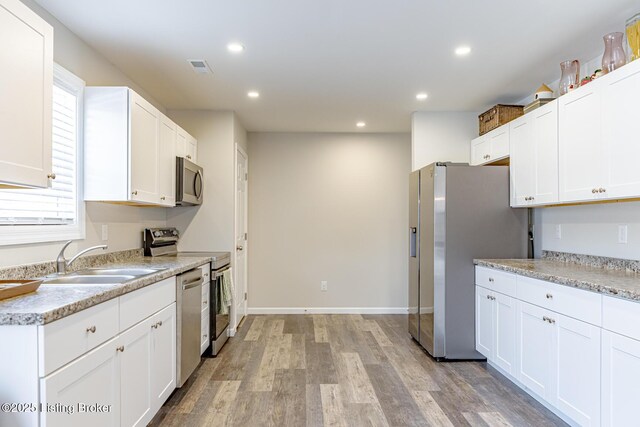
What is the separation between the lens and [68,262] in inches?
92.4

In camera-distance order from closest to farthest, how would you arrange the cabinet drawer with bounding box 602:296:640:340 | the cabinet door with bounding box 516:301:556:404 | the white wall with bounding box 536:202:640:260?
the cabinet drawer with bounding box 602:296:640:340
the cabinet door with bounding box 516:301:556:404
the white wall with bounding box 536:202:640:260

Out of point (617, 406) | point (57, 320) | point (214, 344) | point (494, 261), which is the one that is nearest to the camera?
point (57, 320)

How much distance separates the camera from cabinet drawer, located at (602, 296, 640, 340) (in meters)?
1.73

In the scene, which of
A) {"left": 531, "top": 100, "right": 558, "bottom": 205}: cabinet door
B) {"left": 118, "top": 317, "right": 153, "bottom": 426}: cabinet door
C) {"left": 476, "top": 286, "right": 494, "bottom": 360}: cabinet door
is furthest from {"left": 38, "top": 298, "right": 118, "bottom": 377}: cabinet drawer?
{"left": 531, "top": 100, "right": 558, "bottom": 205}: cabinet door

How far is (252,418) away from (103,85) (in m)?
2.56

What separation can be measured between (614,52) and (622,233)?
1149 mm

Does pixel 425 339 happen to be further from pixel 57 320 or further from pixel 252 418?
pixel 57 320

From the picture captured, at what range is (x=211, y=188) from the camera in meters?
4.09

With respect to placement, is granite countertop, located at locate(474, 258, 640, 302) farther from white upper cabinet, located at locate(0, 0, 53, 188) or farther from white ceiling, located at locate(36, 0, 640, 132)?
white upper cabinet, located at locate(0, 0, 53, 188)

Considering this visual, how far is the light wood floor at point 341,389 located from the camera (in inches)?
93.1

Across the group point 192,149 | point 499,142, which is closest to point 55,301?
point 192,149

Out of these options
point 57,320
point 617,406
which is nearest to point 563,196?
point 617,406

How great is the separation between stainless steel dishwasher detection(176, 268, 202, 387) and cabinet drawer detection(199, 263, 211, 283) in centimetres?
16

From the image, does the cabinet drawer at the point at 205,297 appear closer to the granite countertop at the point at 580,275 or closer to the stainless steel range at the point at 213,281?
the stainless steel range at the point at 213,281
